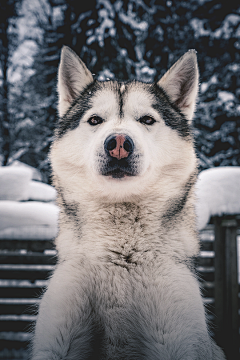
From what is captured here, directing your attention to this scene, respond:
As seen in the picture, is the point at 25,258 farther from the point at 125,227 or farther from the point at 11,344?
the point at 125,227

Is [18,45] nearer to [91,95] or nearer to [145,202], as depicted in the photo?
[91,95]

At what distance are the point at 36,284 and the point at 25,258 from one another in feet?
1.33

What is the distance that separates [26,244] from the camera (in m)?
2.73

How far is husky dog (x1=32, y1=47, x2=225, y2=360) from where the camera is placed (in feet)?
3.49

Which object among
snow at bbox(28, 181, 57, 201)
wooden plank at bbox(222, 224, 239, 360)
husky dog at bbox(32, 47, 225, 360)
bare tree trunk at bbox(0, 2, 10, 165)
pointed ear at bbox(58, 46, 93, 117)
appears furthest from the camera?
bare tree trunk at bbox(0, 2, 10, 165)

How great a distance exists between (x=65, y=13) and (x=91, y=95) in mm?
4223

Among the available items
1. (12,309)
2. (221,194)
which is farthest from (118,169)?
(12,309)

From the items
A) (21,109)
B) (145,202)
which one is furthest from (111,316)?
(21,109)

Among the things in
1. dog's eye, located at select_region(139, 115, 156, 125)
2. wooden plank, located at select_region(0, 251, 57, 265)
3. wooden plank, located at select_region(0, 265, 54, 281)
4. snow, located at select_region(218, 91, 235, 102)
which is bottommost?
wooden plank, located at select_region(0, 265, 54, 281)

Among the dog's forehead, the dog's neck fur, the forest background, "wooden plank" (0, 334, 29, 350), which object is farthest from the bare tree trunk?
the dog's neck fur

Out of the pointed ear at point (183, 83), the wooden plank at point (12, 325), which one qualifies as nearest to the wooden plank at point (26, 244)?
the wooden plank at point (12, 325)

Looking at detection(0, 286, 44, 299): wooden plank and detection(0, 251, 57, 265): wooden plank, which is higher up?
detection(0, 251, 57, 265): wooden plank

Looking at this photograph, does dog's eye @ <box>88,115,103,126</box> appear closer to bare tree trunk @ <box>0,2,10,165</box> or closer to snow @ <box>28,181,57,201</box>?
snow @ <box>28,181,57,201</box>

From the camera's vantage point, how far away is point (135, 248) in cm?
120
